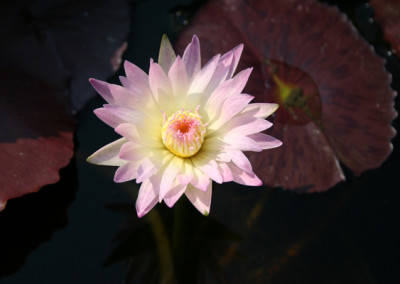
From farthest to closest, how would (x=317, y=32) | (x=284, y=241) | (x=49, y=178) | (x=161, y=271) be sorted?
(x=317, y=32), (x=284, y=241), (x=161, y=271), (x=49, y=178)

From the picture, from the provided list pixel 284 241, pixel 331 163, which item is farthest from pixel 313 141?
pixel 284 241

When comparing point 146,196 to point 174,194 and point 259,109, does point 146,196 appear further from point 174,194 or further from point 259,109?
point 259,109

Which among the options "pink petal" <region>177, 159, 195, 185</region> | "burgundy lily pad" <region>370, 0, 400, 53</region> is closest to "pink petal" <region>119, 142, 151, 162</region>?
"pink petal" <region>177, 159, 195, 185</region>

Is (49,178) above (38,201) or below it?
above

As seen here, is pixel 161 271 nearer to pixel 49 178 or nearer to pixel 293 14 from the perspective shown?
pixel 49 178

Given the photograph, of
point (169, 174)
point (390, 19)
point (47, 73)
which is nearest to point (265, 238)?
point (169, 174)

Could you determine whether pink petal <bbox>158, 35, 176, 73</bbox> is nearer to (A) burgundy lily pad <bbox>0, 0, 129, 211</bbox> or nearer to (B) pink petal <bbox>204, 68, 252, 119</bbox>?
(B) pink petal <bbox>204, 68, 252, 119</bbox>
